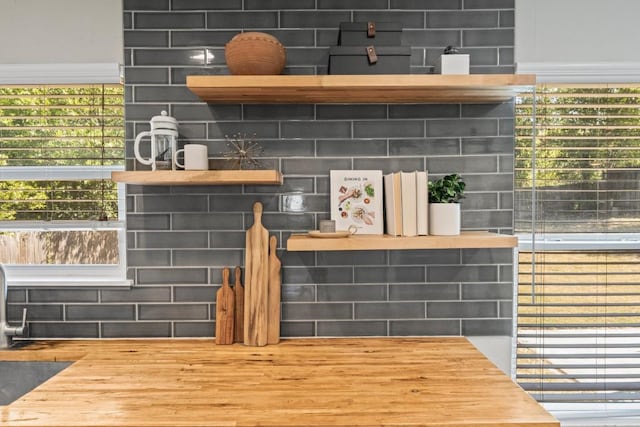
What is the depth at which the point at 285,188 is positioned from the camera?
76.9 inches

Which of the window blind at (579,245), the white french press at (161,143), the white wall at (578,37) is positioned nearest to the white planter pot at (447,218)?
the window blind at (579,245)

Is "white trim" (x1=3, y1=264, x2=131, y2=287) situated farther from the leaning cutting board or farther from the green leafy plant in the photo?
the green leafy plant

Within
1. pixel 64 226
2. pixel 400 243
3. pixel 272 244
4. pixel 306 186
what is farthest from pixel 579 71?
pixel 64 226

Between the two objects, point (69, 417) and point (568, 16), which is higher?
point (568, 16)

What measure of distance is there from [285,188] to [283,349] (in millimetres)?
651

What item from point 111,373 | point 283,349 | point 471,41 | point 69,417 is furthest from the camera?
point 471,41

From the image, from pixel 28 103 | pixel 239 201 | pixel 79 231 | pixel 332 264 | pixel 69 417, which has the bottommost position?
pixel 69 417

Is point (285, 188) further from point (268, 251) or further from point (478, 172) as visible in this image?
point (478, 172)

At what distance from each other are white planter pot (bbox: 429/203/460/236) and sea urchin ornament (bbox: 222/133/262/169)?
750 mm

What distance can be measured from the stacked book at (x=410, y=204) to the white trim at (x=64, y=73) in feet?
4.09

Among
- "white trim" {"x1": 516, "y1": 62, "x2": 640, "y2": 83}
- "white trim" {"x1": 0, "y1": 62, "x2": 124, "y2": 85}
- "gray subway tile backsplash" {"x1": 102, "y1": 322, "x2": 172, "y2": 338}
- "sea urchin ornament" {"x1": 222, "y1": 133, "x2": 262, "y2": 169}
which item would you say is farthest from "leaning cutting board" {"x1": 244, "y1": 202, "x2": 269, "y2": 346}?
"white trim" {"x1": 516, "y1": 62, "x2": 640, "y2": 83}

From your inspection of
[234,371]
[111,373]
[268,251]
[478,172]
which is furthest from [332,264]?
[111,373]

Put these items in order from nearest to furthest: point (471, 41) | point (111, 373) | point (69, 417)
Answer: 1. point (69, 417)
2. point (111, 373)
3. point (471, 41)

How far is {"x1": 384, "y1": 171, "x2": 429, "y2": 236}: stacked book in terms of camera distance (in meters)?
1.80
